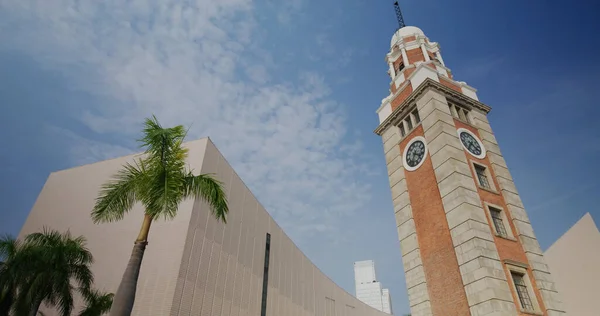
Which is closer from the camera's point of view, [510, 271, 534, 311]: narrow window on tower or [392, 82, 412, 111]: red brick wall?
[510, 271, 534, 311]: narrow window on tower

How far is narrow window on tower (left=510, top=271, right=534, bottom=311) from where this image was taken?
48.6ft

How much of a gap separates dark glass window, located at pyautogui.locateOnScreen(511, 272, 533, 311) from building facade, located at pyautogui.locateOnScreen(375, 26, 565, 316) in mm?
46

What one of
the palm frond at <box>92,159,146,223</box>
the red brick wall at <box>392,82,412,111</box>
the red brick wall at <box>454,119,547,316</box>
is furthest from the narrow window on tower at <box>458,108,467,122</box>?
the palm frond at <box>92,159,146,223</box>

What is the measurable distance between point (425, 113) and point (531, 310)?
10795 mm

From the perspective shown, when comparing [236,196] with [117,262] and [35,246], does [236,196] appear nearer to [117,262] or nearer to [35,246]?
[117,262]

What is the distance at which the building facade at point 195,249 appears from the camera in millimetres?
23891

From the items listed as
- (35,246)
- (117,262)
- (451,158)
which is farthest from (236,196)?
(451,158)

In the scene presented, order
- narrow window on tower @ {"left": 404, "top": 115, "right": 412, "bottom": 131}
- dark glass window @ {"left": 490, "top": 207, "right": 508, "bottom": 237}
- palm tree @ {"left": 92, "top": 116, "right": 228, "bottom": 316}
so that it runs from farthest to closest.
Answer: narrow window on tower @ {"left": 404, "top": 115, "right": 412, "bottom": 131} < dark glass window @ {"left": 490, "top": 207, "right": 508, "bottom": 237} < palm tree @ {"left": 92, "top": 116, "right": 228, "bottom": 316}

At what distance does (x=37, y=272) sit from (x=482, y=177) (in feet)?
68.6

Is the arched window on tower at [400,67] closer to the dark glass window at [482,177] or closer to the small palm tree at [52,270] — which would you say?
the dark glass window at [482,177]

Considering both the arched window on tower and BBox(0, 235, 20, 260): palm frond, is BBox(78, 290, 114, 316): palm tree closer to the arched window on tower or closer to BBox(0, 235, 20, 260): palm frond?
BBox(0, 235, 20, 260): palm frond

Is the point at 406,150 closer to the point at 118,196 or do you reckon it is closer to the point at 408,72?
the point at 408,72

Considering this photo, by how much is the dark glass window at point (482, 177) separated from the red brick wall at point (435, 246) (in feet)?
7.48

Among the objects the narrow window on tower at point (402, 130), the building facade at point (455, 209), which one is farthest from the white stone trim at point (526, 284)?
the narrow window on tower at point (402, 130)
